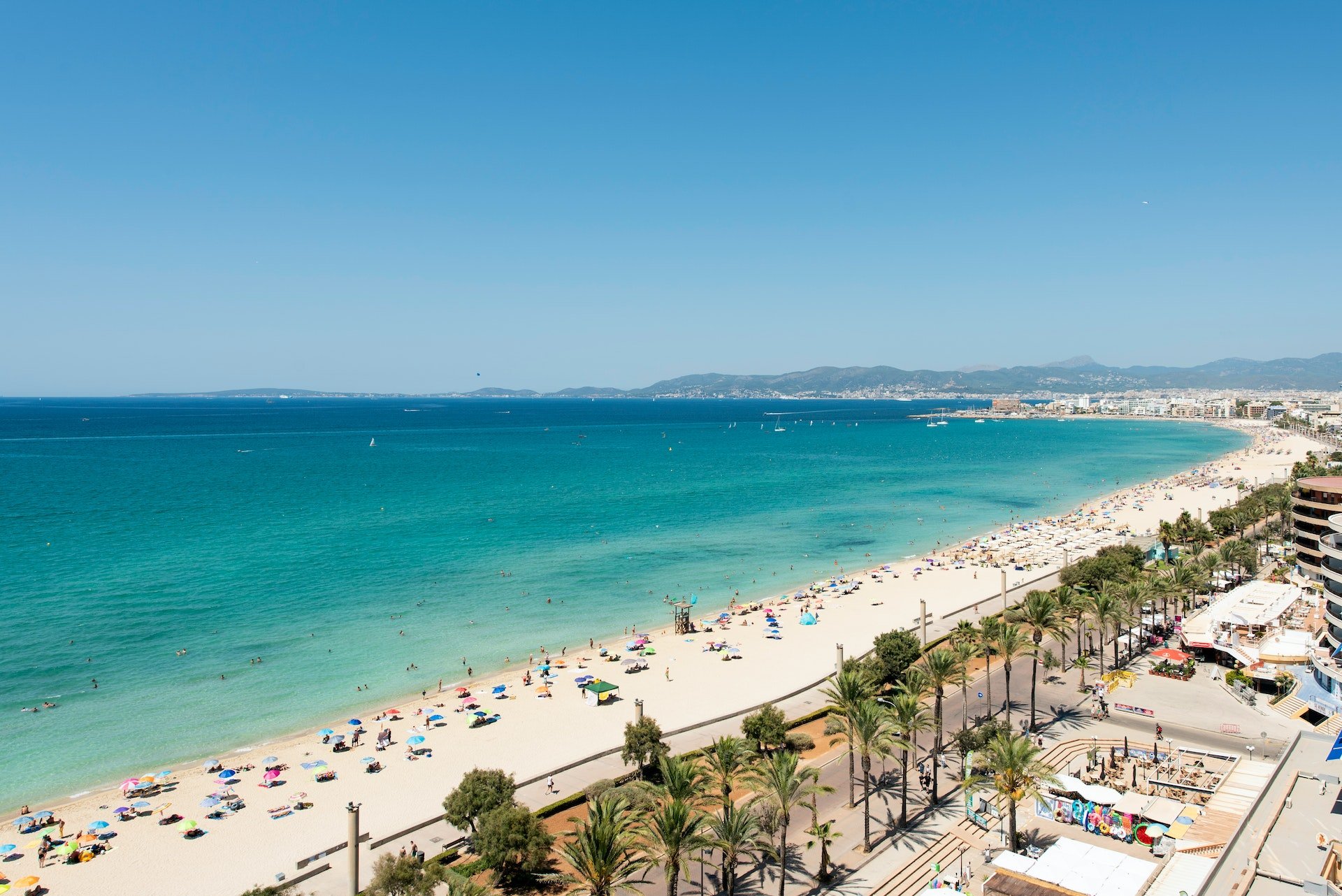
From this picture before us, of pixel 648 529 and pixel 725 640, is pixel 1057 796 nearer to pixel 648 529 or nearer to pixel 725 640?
pixel 725 640

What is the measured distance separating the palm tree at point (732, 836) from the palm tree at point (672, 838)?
700 mm

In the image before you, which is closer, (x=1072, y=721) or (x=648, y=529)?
(x=1072, y=721)

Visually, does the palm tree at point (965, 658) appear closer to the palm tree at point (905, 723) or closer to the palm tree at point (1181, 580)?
the palm tree at point (905, 723)

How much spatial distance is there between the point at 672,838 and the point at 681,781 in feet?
5.28

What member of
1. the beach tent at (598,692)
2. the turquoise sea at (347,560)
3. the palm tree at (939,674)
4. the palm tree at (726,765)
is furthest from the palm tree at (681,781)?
the turquoise sea at (347,560)

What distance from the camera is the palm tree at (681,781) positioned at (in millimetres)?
18734

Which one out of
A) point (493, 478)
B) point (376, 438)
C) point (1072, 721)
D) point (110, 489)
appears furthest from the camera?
point (376, 438)

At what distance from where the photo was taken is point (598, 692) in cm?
3712

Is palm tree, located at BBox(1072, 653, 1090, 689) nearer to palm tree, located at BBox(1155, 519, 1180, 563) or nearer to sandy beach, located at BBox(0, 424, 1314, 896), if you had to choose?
sandy beach, located at BBox(0, 424, 1314, 896)

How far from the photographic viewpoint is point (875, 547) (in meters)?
74.4

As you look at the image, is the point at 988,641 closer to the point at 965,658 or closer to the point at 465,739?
the point at 965,658

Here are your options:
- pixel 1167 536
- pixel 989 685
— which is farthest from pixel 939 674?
pixel 1167 536

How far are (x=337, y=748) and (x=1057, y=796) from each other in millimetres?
28050

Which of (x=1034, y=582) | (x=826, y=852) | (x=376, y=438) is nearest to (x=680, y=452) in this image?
(x=376, y=438)
